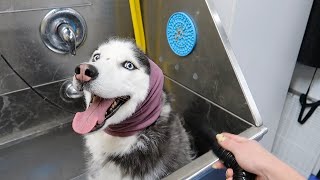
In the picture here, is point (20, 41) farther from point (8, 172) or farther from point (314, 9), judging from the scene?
point (314, 9)

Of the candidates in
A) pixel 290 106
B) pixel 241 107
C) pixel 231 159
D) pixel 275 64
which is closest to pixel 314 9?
pixel 275 64

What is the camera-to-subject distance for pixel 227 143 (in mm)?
515

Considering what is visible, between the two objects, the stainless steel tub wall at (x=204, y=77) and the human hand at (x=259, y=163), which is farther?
the stainless steel tub wall at (x=204, y=77)

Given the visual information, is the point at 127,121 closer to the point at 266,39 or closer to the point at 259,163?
the point at 259,163

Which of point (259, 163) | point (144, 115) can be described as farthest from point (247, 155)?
point (144, 115)

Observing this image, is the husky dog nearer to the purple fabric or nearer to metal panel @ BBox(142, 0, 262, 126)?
the purple fabric

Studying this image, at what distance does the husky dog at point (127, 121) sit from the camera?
0.55 meters

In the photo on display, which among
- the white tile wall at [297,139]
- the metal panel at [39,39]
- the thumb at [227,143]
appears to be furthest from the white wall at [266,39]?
the thumb at [227,143]

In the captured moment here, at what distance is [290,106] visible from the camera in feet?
A: 4.36

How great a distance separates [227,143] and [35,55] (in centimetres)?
60

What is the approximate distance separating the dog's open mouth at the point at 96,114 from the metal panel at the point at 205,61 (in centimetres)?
26

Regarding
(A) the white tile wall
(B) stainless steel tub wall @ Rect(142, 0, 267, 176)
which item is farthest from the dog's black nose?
(A) the white tile wall

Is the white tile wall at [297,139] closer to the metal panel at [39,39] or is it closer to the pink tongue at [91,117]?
the metal panel at [39,39]

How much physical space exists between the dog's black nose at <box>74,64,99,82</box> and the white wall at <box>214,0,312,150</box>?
54 centimetres
